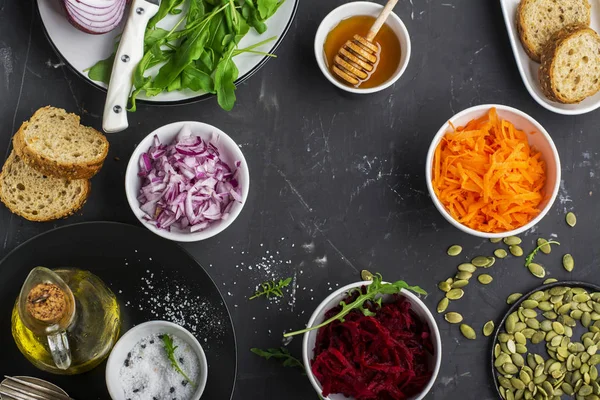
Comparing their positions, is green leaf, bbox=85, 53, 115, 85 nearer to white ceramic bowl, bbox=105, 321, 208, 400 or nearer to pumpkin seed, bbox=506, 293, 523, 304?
white ceramic bowl, bbox=105, 321, 208, 400

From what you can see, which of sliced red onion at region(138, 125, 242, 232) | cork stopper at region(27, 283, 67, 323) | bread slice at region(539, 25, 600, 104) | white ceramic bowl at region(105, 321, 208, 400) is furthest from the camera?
bread slice at region(539, 25, 600, 104)

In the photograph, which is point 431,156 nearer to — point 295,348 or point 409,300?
point 409,300

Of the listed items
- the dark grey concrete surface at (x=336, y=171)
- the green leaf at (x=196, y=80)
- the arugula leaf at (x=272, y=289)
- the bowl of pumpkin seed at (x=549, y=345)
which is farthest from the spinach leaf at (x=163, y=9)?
the bowl of pumpkin seed at (x=549, y=345)

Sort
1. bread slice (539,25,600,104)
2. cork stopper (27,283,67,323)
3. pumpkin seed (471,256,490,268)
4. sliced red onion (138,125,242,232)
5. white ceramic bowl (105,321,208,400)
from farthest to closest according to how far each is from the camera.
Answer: pumpkin seed (471,256,490,268), bread slice (539,25,600,104), sliced red onion (138,125,242,232), white ceramic bowl (105,321,208,400), cork stopper (27,283,67,323)

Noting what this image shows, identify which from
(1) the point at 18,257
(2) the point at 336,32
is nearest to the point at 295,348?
(1) the point at 18,257

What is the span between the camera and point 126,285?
2205mm

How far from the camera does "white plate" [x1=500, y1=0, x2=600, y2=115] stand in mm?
2316

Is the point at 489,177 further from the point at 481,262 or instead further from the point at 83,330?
the point at 83,330

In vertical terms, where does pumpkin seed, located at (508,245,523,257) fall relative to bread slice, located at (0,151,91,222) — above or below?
above

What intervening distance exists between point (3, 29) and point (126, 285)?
3.20 ft

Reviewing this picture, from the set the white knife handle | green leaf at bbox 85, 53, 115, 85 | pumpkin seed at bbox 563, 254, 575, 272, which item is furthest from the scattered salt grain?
pumpkin seed at bbox 563, 254, 575, 272

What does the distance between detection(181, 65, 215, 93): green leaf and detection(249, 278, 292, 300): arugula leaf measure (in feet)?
2.19

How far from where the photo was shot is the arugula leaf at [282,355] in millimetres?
2246

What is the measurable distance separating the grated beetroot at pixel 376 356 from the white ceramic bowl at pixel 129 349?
342 mm
